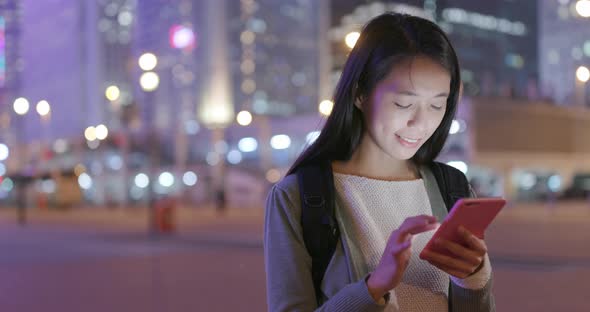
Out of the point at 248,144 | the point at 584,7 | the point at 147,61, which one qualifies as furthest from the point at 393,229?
the point at 248,144

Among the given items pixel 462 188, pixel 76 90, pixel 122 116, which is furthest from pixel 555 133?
pixel 76 90

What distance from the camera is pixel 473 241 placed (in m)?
1.80

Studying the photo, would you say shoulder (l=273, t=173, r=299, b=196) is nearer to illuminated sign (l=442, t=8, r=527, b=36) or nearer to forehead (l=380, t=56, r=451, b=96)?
forehead (l=380, t=56, r=451, b=96)

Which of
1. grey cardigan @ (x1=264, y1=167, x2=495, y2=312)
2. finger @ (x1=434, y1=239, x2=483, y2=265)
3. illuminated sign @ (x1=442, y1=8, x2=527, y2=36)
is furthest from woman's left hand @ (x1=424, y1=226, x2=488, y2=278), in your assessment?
illuminated sign @ (x1=442, y1=8, x2=527, y2=36)

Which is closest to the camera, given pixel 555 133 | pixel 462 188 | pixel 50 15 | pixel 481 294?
pixel 481 294

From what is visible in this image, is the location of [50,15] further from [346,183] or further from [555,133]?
[346,183]

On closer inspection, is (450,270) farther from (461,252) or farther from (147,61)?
(147,61)

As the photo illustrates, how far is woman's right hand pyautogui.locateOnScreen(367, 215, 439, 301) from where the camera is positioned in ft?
5.47

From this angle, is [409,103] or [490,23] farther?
[490,23]

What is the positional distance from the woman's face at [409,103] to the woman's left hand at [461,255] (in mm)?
360

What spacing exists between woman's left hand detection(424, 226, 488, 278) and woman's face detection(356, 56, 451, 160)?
360mm

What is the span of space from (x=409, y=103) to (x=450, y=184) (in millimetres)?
382

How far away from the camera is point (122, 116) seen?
31.0 m

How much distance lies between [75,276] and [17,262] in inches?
150
